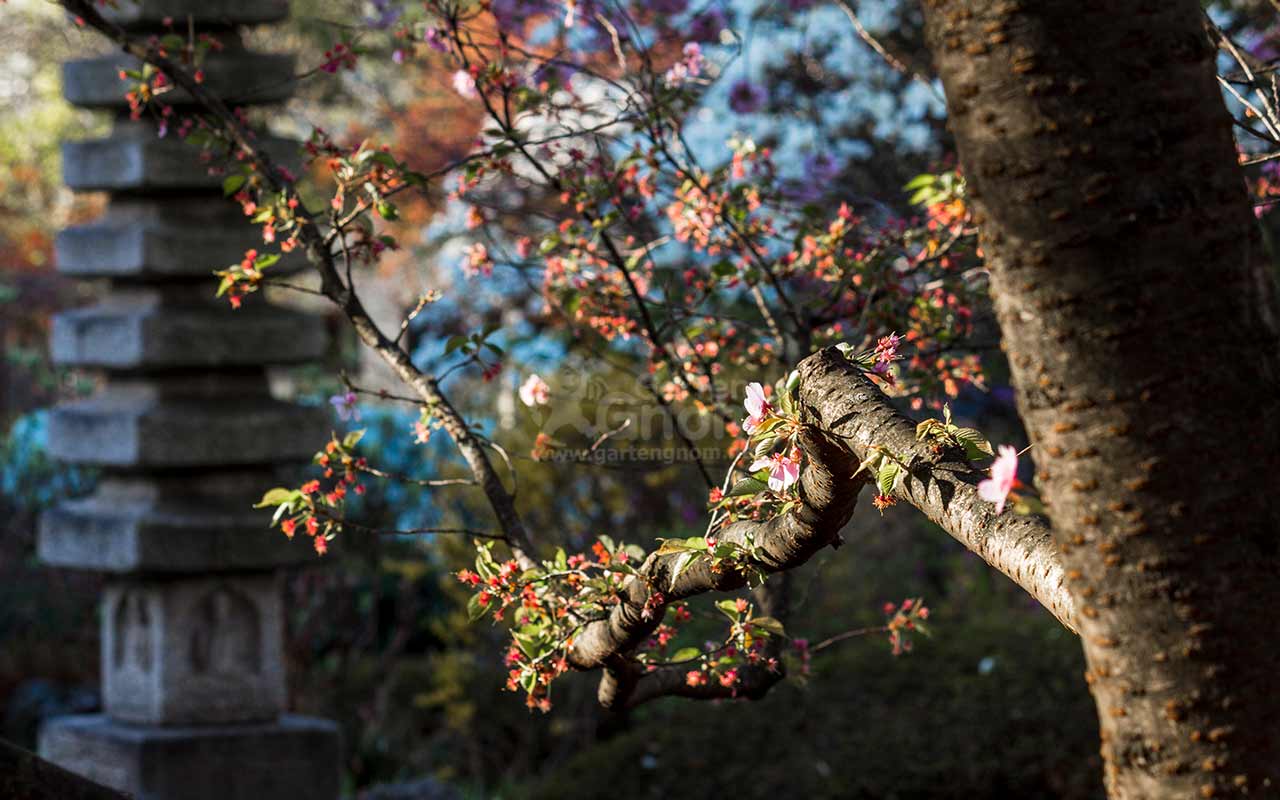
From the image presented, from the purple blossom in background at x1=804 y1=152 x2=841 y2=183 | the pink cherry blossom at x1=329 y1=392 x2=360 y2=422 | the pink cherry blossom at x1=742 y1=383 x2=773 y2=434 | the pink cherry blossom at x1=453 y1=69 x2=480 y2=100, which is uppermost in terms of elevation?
the purple blossom in background at x1=804 y1=152 x2=841 y2=183

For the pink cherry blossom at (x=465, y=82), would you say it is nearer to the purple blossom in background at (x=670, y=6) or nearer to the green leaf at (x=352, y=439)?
the green leaf at (x=352, y=439)

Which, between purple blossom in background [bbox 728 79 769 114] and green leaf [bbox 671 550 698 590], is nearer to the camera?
green leaf [bbox 671 550 698 590]

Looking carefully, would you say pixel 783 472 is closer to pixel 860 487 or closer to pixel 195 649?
pixel 860 487

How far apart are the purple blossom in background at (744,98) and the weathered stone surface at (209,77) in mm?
1680

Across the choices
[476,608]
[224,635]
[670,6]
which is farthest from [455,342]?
[670,6]

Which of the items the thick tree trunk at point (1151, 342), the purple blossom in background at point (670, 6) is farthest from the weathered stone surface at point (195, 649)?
the thick tree trunk at point (1151, 342)

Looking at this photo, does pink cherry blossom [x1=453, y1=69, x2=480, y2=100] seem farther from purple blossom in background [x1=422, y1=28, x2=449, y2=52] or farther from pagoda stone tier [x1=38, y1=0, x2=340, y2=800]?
pagoda stone tier [x1=38, y1=0, x2=340, y2=800]

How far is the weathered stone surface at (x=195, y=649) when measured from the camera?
15.7 feet

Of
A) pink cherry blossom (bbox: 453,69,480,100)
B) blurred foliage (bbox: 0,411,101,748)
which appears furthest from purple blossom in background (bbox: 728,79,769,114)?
blurred foliage (bbox: 0,411,101,748)

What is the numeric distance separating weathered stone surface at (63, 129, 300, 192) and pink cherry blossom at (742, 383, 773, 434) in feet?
11.0

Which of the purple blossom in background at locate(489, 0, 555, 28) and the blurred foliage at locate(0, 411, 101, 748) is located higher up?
the purple blossom in background at locate(489, 0, 555, 28)

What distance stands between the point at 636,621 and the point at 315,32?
1221 cm

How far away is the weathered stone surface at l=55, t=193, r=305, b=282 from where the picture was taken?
467cm

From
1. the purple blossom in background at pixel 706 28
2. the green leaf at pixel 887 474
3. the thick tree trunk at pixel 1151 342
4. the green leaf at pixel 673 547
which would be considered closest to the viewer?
the thick tree trunk at pixel 1151 342
